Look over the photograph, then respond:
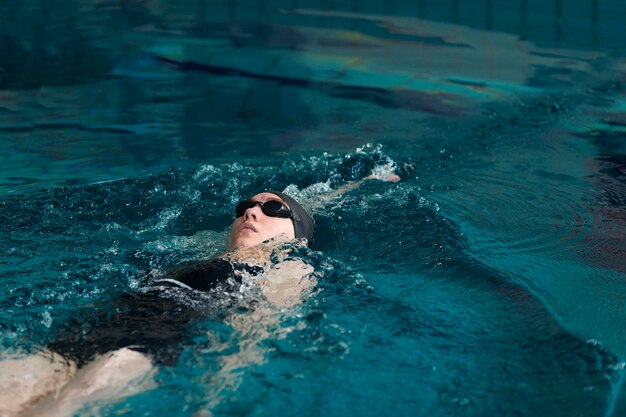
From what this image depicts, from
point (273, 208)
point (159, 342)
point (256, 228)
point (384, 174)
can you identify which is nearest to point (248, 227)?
point (256, 228)

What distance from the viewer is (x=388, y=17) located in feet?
26.0

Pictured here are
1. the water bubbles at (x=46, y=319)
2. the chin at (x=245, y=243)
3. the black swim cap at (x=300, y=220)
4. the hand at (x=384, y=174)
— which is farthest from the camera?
the hand at (x=384, y=174)

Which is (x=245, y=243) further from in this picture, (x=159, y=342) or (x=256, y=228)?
(x=159, y=342)

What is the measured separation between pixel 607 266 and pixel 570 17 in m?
4.19

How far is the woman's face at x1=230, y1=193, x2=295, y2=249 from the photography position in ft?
13.9

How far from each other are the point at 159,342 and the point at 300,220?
4.51ft

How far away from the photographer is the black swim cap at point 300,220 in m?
4.40

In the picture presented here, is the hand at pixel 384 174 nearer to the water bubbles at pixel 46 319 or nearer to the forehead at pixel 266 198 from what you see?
the forehead at pixel 266 198

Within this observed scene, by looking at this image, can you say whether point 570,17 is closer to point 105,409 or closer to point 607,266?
point 607,266

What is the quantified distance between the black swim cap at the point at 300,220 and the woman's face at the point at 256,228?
1.6 inches

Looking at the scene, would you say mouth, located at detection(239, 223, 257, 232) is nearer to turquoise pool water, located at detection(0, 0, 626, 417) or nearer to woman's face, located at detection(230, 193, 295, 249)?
woman's face, located at detection(230, 193, 295, 249)

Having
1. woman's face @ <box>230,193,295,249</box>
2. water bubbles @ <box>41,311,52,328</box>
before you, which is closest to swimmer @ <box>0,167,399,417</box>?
woman's face @ <box>230,193,295,249</box>

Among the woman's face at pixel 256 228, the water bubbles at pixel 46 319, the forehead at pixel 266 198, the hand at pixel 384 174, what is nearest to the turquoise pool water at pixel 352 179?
the water bubbles at pixel 46 319

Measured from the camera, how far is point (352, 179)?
5.73m
